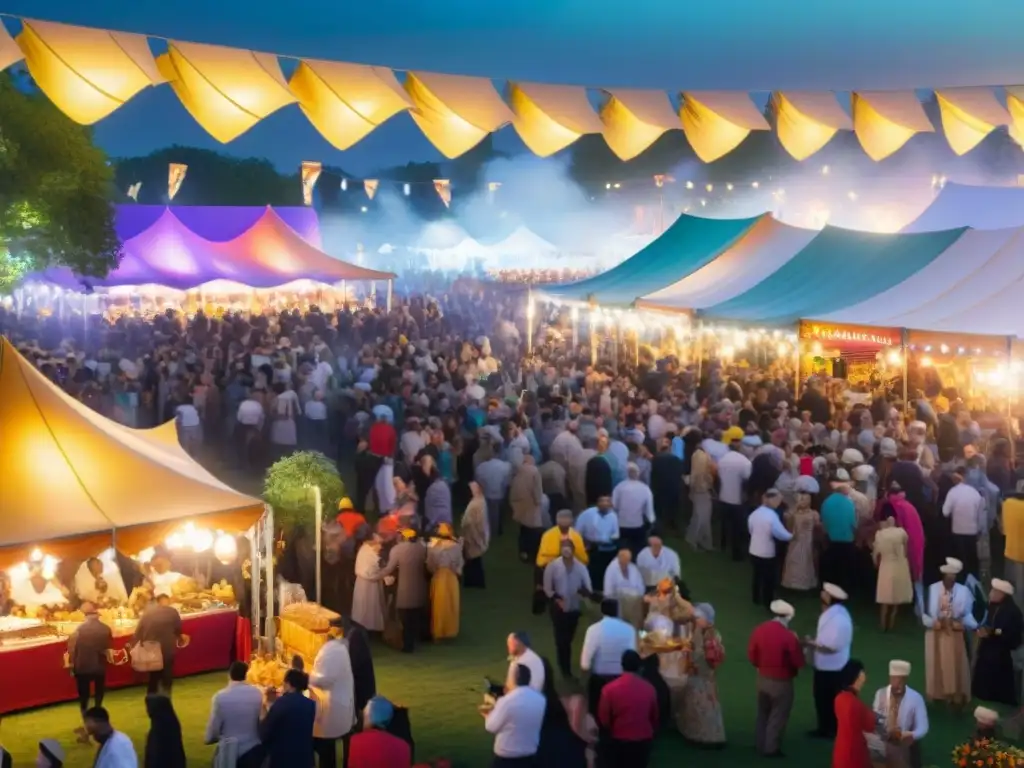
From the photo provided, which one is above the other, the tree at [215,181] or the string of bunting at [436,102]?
the tree at [215,181]

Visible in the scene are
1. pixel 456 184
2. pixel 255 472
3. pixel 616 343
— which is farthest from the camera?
pixel 456 184

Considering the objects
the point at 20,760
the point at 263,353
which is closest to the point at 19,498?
the point at 20,760

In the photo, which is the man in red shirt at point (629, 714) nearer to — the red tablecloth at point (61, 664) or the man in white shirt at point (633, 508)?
the red tablecloth at point (61, 664)

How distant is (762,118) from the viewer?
10508mm

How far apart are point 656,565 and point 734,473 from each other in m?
3.33

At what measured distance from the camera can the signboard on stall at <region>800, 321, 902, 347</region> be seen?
1441cm

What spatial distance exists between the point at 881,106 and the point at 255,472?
8.88 meters

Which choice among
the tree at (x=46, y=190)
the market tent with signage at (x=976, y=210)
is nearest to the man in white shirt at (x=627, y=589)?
the market tent with signage at (x=976, y=210)

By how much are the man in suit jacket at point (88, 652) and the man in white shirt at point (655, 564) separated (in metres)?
3.74

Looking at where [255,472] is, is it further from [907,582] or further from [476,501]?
[907,582]

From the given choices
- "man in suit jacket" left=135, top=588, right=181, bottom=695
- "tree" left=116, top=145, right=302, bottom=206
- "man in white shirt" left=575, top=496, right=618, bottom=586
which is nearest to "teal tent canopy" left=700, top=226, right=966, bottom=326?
"man in white shirt" left=575, top=496, right=618, bottom=586

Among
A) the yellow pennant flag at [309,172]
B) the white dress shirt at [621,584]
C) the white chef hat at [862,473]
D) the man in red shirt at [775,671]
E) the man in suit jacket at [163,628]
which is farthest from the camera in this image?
the yellow pennant flag at [309,172]

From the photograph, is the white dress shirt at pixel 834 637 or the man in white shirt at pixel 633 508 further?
the man in white shirt at pixel 633 508

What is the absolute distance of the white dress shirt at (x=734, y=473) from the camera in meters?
12.2
